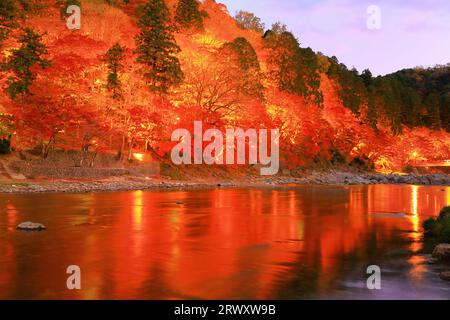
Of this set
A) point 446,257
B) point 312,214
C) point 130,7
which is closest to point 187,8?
point 130,7

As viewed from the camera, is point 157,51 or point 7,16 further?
point 157,51

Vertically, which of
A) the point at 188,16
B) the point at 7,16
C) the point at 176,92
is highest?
the point at 188,16

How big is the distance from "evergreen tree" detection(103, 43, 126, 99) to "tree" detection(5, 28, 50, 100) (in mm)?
5268

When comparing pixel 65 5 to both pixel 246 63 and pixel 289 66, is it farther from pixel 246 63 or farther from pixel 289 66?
pixel 289 66

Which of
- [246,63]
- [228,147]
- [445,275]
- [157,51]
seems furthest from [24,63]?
[445,275]

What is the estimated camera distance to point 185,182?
39.3 metres

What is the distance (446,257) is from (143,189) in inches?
967

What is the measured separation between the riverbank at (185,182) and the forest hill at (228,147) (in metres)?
2.06

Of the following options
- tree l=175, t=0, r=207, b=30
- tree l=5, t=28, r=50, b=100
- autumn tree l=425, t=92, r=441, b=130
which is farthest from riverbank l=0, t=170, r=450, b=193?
autumn tree l=425, t=92, r=441, b=130

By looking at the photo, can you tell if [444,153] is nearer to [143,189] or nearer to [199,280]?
[143,189]

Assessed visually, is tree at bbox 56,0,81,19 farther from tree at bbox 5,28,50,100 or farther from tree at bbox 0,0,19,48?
→ tree at bbox 0,0,19,48

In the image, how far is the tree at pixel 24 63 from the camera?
31.2 m

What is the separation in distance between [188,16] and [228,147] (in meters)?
13.6
